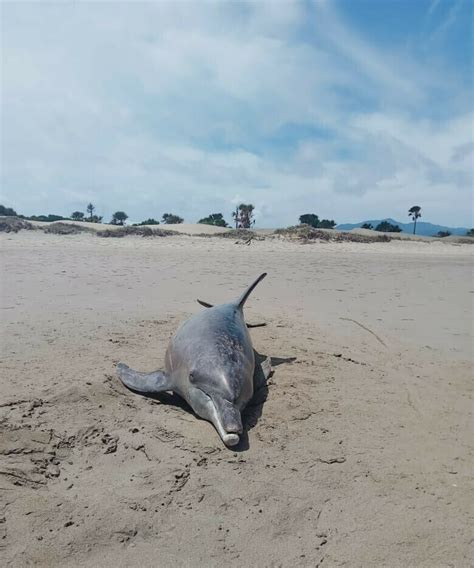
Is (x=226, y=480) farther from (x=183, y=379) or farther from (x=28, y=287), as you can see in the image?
(x=28, y=287)

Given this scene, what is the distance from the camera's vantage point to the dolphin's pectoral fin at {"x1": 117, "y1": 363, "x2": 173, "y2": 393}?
13.7 feet

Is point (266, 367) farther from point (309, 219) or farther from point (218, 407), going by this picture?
point (309, 219)

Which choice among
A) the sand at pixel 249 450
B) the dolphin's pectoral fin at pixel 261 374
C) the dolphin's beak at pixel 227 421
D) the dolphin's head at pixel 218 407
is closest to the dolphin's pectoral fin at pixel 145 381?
the sand at pixel 249 450

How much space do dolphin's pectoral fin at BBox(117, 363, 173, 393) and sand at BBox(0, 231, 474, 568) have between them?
0.11 m

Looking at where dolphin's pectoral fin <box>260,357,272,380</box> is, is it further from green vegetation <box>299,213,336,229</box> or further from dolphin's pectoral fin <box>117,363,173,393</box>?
green vegetation <box>299,213,336,229</box>

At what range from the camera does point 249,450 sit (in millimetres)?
3352

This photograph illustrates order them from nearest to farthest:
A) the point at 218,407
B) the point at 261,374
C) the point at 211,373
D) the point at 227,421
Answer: the point at 227,421, the point at 218,407, the point at 211,373, the point at 261,374

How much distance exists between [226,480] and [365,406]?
1762 mm

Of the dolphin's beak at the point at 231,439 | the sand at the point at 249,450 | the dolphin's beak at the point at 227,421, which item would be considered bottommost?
the sand at the point at 249,450

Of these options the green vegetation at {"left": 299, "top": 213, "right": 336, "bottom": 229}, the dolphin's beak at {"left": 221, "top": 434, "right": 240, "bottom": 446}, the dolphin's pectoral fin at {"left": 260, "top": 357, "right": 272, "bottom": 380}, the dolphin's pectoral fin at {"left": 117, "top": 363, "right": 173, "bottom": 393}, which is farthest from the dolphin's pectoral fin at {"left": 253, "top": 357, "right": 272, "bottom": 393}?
the green vegetation at {"left": 299, "top": 213, "right": 336, "bottom": 229}

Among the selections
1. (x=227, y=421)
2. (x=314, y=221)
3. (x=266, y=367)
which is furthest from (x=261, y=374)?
(x=314, y=221)

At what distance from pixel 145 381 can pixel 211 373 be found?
0.77 metres

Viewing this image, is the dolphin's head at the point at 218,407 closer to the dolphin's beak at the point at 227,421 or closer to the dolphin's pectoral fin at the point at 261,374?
the dolphin's beak at the point at 227,421

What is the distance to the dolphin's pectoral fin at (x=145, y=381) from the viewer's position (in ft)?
13.7
